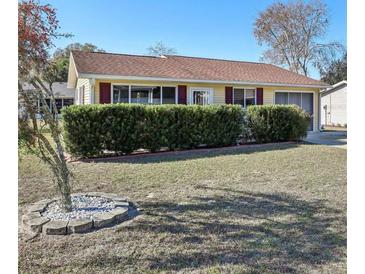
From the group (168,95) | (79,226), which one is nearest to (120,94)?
(168,95)

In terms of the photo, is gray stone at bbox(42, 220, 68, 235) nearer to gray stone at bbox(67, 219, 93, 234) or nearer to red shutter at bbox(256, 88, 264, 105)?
gray stone at bbox(67, 219, 93, 234)

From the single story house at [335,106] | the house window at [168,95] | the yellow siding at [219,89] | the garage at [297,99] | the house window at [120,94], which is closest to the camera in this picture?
the yellow siding at [219,89]

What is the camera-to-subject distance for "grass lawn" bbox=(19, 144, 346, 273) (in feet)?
10.0

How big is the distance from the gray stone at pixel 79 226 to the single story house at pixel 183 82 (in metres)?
9.18

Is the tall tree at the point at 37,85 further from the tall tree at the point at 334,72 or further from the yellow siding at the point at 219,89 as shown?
the tall tree at the point at 334,72

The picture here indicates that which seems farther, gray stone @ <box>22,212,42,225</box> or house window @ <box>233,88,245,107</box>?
house window @ <box>233,88,245,107</box>

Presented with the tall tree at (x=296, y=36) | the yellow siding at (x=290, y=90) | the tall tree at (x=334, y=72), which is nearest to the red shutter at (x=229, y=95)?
the yellow siding at (x=290, y=90)

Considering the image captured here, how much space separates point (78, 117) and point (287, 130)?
7.74 meters

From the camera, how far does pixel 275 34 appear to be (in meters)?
35.0

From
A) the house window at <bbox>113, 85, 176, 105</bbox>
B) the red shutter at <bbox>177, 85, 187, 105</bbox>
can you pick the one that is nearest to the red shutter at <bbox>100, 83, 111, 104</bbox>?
the house window at <bbox>113, 85, 176, 105</bbox>

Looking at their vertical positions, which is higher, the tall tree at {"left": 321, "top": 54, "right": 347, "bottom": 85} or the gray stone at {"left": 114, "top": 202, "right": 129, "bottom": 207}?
the tall tree at {"left": 321, "top": 54, "right": 347, "bottom": 85}

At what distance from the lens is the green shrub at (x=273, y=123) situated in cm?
1209

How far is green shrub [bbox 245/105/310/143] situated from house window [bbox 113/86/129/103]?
4972 millimetres
